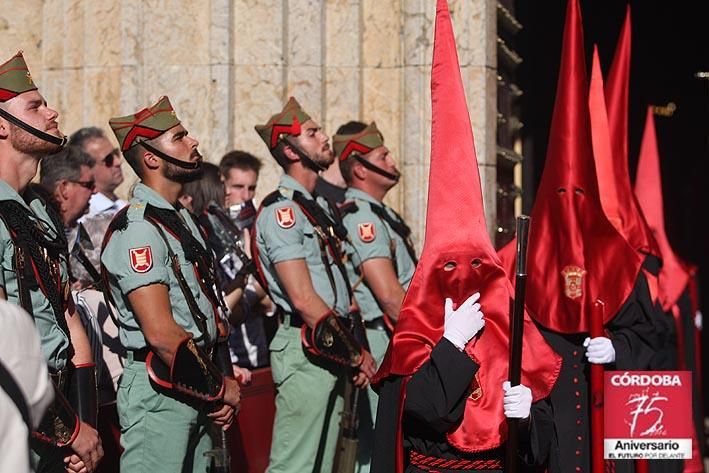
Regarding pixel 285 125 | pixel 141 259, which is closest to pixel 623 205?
pixel 285 125

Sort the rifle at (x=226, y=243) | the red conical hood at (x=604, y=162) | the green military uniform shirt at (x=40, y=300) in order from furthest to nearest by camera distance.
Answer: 1. the red conical hood at (x=604, y=162)
2. the rifle at (x=226, y=243)
3. the green military uniform shirt at (x=40, y=300)

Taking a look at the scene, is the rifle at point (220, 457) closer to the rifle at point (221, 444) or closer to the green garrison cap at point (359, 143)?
the rifle at point (221, 444)

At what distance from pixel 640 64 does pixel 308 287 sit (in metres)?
11.1

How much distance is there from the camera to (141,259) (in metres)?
5.49

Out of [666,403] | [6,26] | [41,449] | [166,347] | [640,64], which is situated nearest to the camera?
[41,449]

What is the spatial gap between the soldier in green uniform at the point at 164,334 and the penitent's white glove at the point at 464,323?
45.8 inches

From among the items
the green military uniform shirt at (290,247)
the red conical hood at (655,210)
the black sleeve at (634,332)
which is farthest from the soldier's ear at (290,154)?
the red conical hood at (655,210)

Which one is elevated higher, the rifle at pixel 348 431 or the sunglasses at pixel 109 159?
the sunglasses at pixel 109 159

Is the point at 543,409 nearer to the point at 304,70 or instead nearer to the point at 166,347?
the point at 166,347

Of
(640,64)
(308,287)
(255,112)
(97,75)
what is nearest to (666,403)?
(308,287)

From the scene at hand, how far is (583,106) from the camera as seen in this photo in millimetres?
6660

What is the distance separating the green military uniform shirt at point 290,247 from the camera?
22.6 feet

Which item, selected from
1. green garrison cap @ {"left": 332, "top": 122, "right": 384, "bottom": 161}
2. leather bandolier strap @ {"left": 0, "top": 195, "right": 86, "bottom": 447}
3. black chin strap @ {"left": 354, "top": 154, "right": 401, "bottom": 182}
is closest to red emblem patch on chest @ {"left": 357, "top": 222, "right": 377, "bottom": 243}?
black chin strap @ {"left": 354, "top": 154, "right": 401, "bottom": 182}

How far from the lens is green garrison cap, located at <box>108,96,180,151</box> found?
19.4 ft
